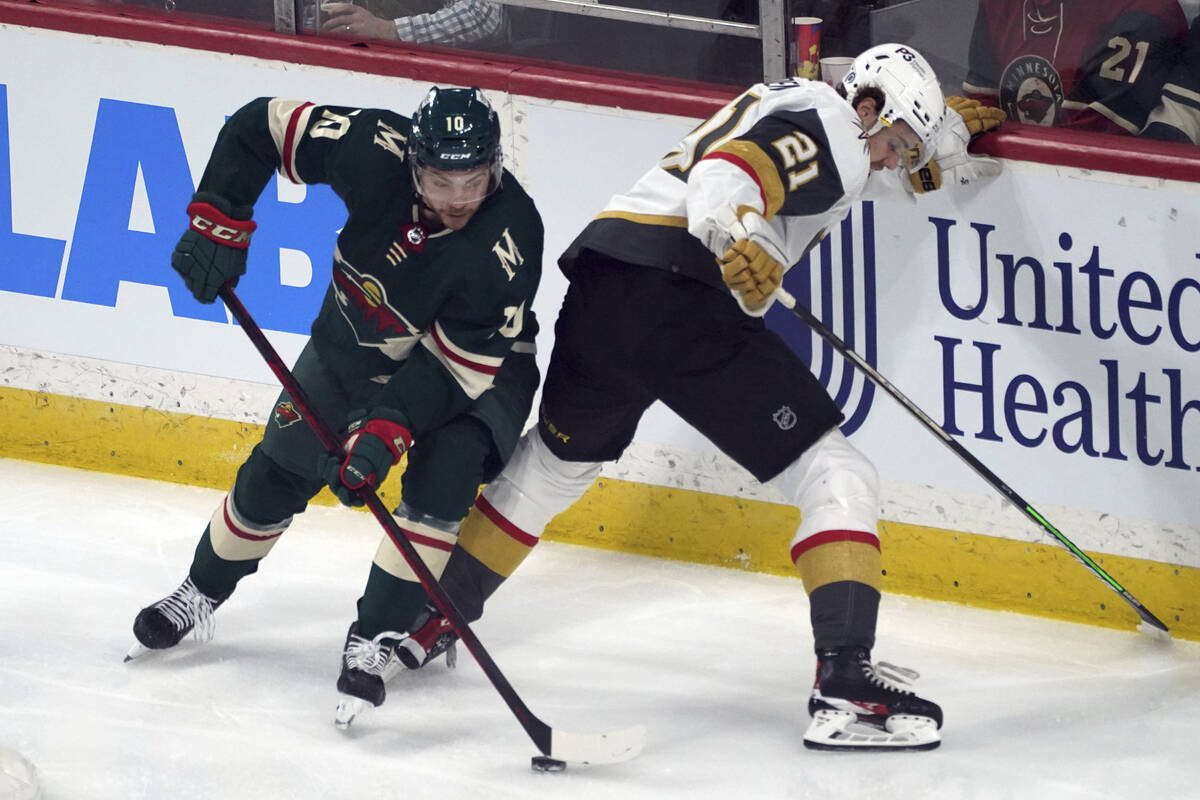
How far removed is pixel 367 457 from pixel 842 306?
4.04 ft

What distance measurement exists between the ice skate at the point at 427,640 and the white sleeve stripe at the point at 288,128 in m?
0.84

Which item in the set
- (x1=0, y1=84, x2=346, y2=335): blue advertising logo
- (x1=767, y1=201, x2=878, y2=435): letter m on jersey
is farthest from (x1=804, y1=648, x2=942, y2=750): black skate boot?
(x1=0, y1=84, x2=346, y2=335): blue advertising logo

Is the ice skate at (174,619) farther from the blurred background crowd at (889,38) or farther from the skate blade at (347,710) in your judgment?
the blurred background crowd at (889,38)

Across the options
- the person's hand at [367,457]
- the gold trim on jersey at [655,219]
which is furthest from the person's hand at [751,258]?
the person's hand at [367,457]

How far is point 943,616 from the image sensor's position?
11.6 feet

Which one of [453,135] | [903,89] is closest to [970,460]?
[903,89]

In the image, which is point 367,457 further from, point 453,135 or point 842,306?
point 842,306

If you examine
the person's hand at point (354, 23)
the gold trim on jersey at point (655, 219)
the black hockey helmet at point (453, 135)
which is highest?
the black hockey helmet at point (453, 135)

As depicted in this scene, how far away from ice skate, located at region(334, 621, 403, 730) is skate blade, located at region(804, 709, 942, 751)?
2.43 ft

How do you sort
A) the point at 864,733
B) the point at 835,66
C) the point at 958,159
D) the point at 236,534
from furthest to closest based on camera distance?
the point at 835,66 < the point at 958,159 < the point at 236,534 < the point at 864,733

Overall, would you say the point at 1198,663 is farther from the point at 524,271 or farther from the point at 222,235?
the point at 222,235

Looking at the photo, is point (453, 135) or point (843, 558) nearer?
point (453, 135)

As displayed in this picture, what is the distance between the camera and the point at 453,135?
269cm

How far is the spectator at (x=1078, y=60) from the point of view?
3.38m
